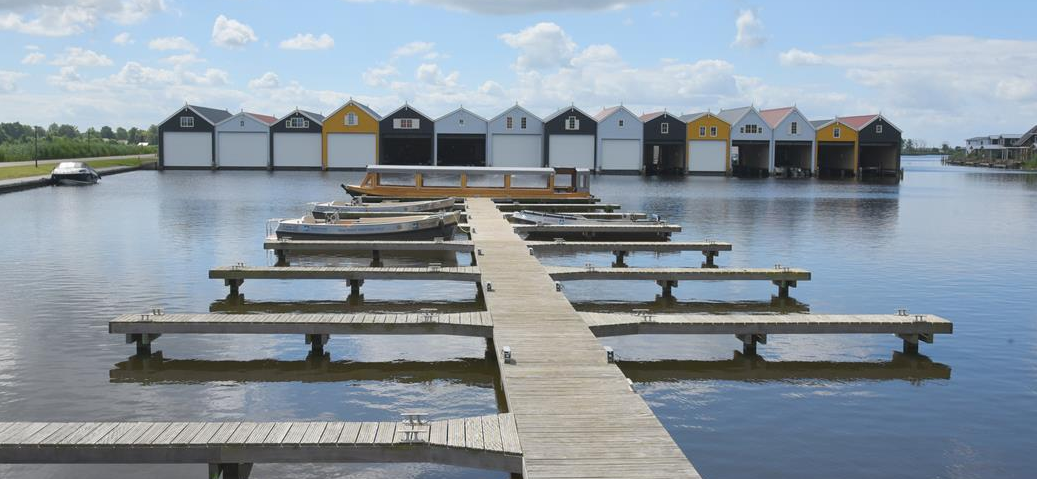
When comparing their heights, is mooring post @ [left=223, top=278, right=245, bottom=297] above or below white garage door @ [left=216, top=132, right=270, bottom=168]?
below

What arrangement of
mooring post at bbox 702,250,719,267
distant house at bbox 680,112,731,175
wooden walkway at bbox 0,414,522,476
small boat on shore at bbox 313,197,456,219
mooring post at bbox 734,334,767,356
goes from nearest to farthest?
wooden walkway at bbox 0,414,522,476 → mooring post at bbox 734,334,767,356 → mooring post at bbox 702,250,719,267 → small boat on shore at bbox 313,197,456,219 → distant house at bbox 680,112,731,175

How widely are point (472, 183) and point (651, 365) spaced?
33441mm

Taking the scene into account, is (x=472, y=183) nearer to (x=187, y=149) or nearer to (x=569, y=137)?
(x=569, y=137)

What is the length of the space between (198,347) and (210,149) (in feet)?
257

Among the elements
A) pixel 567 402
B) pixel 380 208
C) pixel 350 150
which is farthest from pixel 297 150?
pixel 567 402

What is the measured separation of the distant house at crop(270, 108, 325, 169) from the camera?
91.4m

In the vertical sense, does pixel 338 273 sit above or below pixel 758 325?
above

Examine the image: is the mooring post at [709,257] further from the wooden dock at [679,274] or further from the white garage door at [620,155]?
the white garage door at [620,155]

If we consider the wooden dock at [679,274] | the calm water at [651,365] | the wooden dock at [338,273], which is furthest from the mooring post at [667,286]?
the wooden dock at [338,273]

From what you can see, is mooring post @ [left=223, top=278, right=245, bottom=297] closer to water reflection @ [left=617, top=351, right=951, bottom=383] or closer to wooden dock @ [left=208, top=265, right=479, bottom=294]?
wooden dock @ [left=208, top=265, right=479, bottom=294]

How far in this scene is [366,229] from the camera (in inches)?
1207

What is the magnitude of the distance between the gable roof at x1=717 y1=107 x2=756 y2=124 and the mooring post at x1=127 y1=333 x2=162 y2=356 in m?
83.2

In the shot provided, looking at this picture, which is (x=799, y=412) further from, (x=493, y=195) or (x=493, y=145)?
(x=493, y=145)

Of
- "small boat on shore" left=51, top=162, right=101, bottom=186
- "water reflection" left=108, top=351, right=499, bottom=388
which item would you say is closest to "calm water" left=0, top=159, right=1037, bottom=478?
"water reflection" left=108, top=351, right=499, bottom=388
